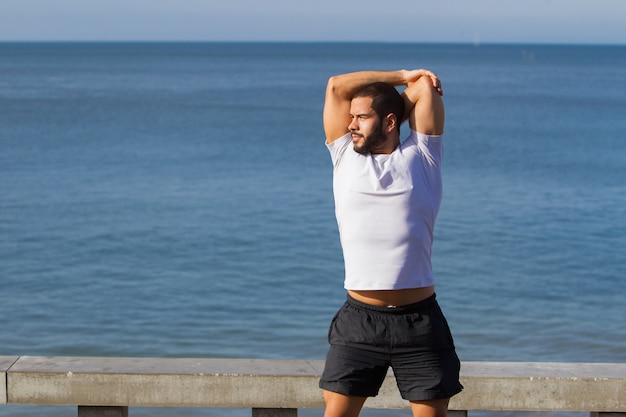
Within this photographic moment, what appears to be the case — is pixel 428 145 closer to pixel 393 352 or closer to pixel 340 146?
pixel 340 146

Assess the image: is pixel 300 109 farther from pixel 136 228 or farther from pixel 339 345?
pixel 339 345

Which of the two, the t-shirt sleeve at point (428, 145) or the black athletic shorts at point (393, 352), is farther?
the t-shirt sleeve at point (428, 145)

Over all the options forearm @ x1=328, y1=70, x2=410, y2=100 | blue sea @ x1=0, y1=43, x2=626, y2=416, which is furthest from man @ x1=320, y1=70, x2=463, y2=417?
blue sea @ x1=0, y1=43, x2=626, y2=416

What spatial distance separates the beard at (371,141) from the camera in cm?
363

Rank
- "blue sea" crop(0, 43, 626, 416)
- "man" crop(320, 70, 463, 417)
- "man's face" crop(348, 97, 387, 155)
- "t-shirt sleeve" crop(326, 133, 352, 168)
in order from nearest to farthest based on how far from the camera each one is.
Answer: "man" crop(320, 70, 463, 417) < "man's face" crop(348, 97, 387, 155) < "t-shirt sleeve" crop(326, 133, 352, 168) < "blue sea" crop(0, 43, 626, 416)

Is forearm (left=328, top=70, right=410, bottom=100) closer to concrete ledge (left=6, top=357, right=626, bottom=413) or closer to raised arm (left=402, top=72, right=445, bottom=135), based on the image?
raised arm (left=402, top=72, right=445, bottom=135)

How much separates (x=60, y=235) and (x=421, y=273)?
17.4 m

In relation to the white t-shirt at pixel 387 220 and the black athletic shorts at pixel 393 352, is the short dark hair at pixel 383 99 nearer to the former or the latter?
the white t-shirt at pixel 387 220

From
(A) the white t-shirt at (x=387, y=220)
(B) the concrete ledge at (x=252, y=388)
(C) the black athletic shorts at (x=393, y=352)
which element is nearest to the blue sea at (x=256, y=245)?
(B) the concrete ledge at (x=252, y=388)

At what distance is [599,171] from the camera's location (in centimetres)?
3294

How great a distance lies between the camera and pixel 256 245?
760 inches

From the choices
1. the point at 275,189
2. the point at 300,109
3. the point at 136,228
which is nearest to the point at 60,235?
the point at 136,228

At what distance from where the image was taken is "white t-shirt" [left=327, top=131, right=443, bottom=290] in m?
3.51

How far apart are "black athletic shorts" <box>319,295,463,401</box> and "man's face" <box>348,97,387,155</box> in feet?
1.83
